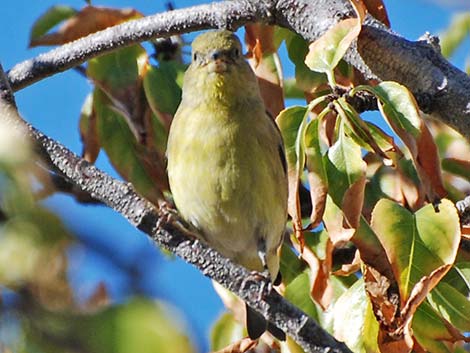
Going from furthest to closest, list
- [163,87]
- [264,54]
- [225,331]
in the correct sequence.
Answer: [163,87]
[225,331]
[264,54]

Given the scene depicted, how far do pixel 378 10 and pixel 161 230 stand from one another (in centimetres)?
136

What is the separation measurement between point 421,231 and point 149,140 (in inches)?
59.4

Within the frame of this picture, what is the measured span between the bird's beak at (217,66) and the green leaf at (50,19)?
1.89ft

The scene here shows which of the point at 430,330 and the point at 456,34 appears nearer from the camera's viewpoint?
the point at 430,330

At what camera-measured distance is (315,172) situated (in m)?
2.49

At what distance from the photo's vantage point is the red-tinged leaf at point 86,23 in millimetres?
3482

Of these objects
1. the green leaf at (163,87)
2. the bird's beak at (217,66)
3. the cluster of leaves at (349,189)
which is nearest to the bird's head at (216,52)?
the bird's beak at (217,66)

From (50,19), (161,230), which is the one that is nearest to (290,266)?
(50,19)

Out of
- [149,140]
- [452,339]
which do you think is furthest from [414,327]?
[149,140]

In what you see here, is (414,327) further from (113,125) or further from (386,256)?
(113,125)

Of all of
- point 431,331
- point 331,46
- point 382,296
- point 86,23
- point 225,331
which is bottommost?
point 225,331

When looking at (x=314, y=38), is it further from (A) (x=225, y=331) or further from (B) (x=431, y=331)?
(A) (x=225, y=331)

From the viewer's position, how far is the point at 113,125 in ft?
11.2

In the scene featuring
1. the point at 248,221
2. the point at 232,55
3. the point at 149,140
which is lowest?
the point at 248,221
